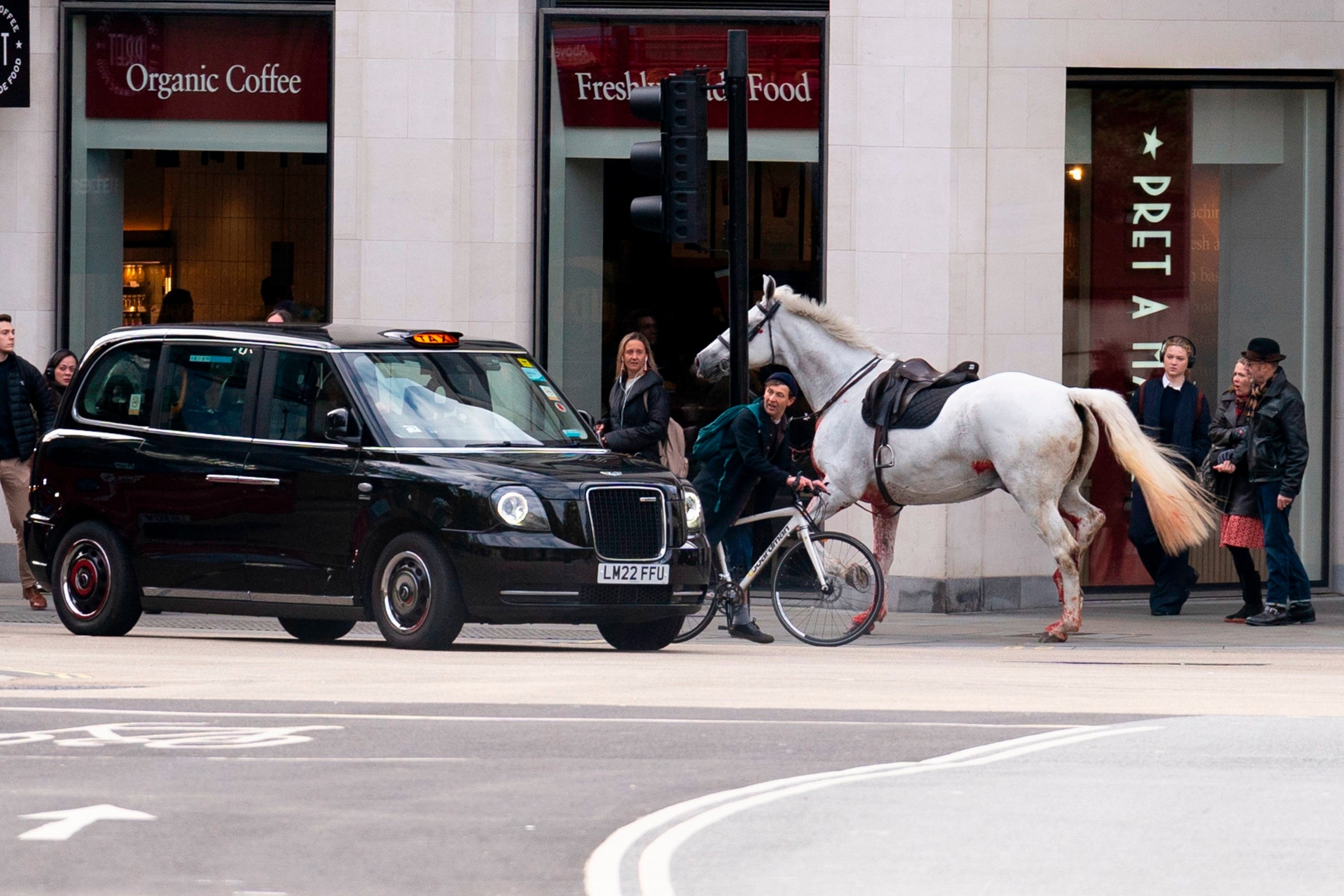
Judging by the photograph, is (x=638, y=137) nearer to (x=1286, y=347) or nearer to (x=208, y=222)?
(x=208, y=222)

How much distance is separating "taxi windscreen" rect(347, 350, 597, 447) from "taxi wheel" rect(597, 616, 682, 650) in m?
1.08

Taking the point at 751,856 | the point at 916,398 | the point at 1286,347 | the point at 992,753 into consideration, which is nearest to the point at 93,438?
the point at 916,398

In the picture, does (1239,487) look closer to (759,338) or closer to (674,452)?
(759,338)

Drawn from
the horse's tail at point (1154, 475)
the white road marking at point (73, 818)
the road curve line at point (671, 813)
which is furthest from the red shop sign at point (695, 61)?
the white road marking at point (73, 818)

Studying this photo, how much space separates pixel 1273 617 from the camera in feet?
52.7

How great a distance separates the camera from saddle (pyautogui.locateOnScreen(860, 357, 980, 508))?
14844 mm

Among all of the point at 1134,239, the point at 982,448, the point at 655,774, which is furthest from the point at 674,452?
the point at 655,774

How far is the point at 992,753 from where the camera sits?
8172 millimetres

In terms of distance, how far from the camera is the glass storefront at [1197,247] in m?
17.9

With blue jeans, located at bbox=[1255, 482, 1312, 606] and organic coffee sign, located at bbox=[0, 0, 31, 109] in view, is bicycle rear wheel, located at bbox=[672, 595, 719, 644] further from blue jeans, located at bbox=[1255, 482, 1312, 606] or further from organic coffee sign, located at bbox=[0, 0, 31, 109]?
organic coffee sign, located at bbox=[0, 0, 31, 109]

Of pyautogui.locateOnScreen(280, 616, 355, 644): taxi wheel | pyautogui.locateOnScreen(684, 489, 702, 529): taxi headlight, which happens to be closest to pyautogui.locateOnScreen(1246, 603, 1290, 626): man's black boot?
pyautogui.locateOnScreen(684, 489, 702, 529): taxi headlight

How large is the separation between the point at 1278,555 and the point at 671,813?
1009 centimetres

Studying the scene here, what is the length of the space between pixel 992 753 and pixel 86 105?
42.0 ft

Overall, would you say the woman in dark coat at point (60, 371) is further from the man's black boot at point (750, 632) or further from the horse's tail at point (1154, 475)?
the horse's tail at point (1154, 475)
